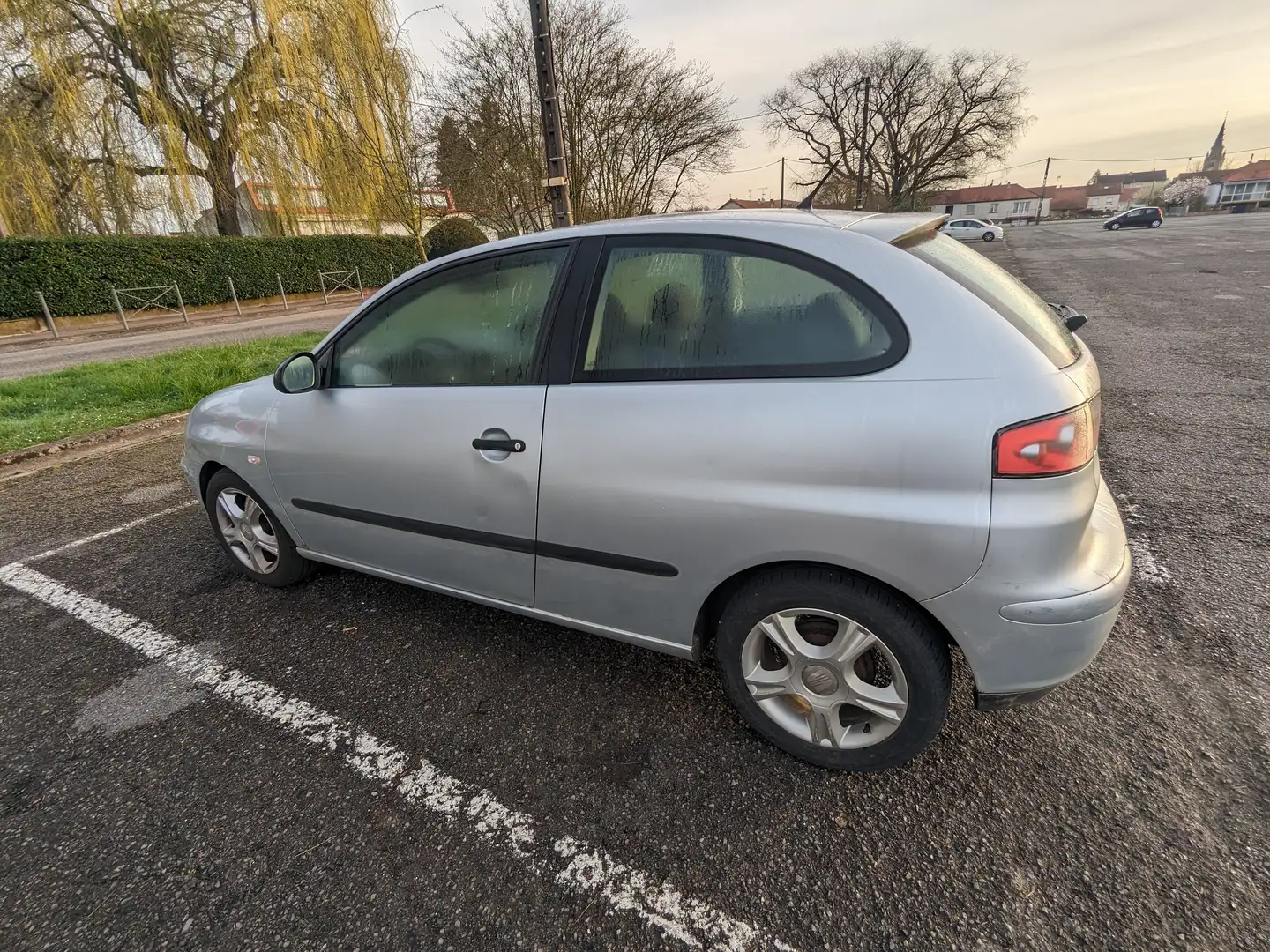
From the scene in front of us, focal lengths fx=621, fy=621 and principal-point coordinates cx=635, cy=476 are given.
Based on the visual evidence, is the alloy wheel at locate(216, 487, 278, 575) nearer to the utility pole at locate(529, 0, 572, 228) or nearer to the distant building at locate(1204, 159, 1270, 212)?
the utility pole at locate(529, 0, 572, 228)

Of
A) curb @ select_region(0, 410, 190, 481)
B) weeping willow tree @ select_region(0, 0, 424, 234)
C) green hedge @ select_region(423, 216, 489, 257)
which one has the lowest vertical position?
curb @ select_region(0, 410, 190, 481)

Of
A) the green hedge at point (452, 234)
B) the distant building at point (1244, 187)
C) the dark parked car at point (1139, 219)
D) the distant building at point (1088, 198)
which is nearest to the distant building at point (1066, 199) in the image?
the distant building at point (1088, 198)

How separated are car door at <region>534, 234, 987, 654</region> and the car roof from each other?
6 centimetres

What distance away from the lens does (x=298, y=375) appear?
2689mm

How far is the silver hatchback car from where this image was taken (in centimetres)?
154

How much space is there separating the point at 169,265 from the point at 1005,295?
2115 centimetres

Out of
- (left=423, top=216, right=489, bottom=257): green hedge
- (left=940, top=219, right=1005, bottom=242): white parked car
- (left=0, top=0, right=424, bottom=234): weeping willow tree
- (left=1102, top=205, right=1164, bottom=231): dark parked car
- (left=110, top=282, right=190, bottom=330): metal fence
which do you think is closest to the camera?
(left=0, top=0, right=424, bottom=234): weeping willow tree

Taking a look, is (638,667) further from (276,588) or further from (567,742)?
(276,588)

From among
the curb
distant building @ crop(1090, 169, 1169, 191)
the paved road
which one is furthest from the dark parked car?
distant building @ crop(1090, 169, 1169, 191)

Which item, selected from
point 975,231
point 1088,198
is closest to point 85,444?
point 975,231

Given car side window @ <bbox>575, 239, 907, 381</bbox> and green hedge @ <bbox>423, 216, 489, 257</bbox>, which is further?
green hedge @ <bbox>423, 216, 489, 257</bbox>

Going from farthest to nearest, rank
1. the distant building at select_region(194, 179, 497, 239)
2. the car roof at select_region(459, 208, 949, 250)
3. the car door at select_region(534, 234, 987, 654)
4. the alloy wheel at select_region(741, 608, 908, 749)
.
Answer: the distant building at select_region(194, 179, 497, 239) < the car roof at select_region(459, 208, 949, 250) < the alloy wheel at select_region(741, 608, 908, 749) < the car door at select_region(534, 234, 987, 654)

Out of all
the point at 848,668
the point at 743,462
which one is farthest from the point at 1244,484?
the point at 743,462

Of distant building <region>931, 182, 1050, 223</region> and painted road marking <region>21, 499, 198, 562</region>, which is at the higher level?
distant building <region>931, 182, 1050, 223</region>
